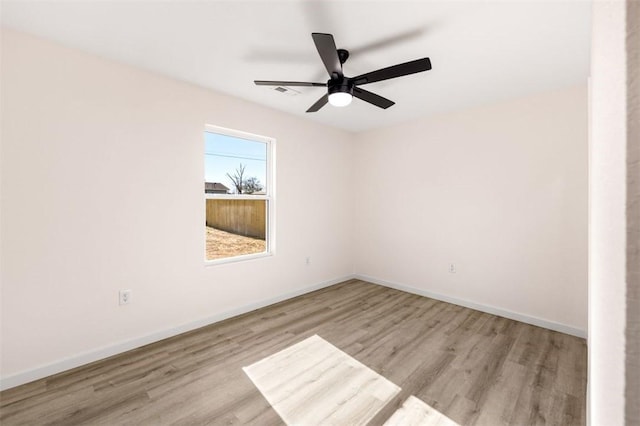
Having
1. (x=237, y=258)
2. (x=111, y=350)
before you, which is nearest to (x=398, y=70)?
(x=237, y=258)

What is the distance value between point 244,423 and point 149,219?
6.43 ft

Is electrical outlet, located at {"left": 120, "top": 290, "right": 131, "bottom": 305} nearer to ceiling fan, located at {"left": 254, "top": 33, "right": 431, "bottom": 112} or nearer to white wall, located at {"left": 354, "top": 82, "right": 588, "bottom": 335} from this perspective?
ceiling fan, located at {"left": 254, "top": 33, "right": 431, "bottom": 112}

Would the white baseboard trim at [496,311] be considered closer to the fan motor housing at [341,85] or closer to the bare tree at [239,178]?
the bare tree at [239,178]

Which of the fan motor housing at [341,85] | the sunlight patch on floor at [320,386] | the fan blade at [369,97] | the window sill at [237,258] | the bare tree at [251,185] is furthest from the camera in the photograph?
the bare tree at [251,185]

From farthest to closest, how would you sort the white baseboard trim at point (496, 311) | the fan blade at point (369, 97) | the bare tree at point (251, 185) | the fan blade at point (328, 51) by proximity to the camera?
the bare tree at point (251, 185) → the white baseboard trim at point (496, 311) → the fan blade at point (369, 97) → the fan blade at point (328, 51)

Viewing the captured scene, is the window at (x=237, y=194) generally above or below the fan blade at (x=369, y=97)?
below

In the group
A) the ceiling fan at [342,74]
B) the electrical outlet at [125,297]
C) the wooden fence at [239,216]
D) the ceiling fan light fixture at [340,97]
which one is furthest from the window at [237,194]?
the ceiling fan light fixture at [340,97]

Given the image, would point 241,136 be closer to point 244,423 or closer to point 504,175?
point 244,423

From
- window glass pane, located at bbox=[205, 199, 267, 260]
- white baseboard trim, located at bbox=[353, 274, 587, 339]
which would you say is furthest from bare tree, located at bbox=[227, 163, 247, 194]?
white baseboard trim, located at bbox=[353, 274, 587, 339]

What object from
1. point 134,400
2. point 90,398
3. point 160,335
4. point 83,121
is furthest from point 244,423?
point 83,121

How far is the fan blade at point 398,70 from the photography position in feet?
6.31

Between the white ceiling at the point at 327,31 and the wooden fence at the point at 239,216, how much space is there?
4.40 feet

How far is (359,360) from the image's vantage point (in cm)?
245

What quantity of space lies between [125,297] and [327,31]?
2822 mm
